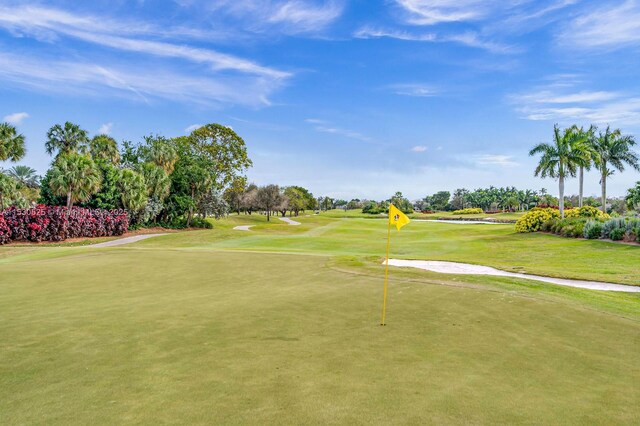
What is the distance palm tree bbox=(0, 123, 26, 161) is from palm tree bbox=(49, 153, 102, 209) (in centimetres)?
686

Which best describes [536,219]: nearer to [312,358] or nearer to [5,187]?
[312,358]

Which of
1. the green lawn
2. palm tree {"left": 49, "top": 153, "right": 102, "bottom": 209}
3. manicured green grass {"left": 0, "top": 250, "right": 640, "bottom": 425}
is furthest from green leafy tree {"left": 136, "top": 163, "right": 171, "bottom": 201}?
manicured green grass {"left": 0, "top": 250, "right": 640, "bottom": 425}

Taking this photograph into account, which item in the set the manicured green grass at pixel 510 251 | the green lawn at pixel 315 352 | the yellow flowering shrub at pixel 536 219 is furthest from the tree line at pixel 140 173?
the yellow flowering shrub at pixel 536 219

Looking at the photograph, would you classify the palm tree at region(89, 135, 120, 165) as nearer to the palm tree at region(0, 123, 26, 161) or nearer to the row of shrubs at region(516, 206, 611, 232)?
the palm tree at region(0, 123, 26, 161)

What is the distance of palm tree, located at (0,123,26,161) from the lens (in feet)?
138

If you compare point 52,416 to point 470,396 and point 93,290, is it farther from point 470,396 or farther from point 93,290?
point 93,290

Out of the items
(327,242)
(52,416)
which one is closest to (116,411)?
(52,416)

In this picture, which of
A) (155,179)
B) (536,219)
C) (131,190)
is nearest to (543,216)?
(536,219)

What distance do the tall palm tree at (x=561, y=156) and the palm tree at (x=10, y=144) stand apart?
53544mm

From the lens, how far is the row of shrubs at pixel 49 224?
3331 centimetres

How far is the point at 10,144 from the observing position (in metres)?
42.7

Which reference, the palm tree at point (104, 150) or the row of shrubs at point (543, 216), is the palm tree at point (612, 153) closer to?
the row of shrubs at point (543, 216)

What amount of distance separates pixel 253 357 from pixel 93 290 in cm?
878

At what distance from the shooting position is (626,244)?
2605 centimetres
